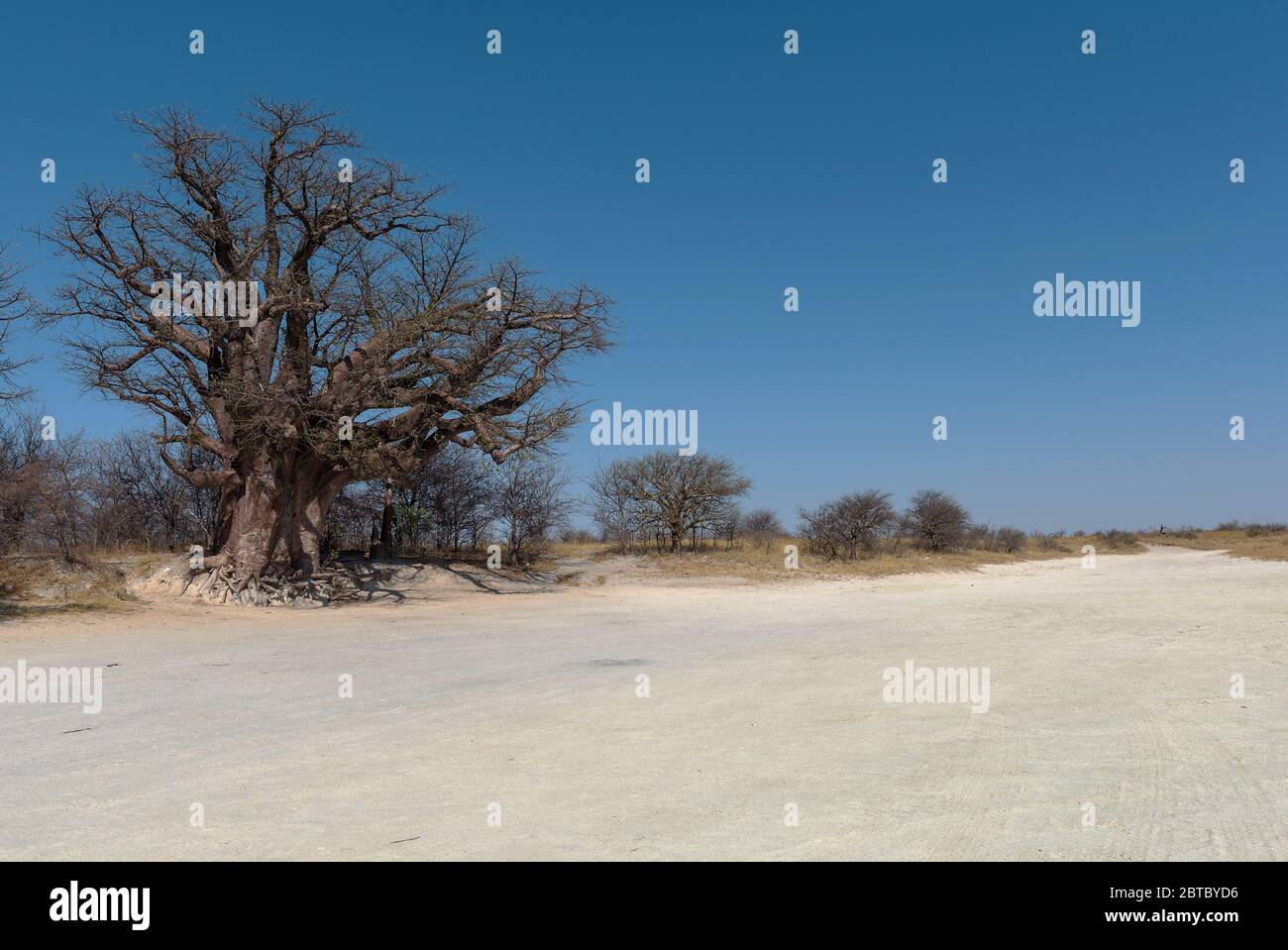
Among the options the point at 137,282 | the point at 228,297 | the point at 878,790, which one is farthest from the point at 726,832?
the point at 137,282

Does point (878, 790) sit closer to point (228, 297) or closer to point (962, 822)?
point (962, 822)

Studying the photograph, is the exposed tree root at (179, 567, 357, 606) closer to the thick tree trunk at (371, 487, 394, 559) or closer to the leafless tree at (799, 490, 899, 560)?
the thick tree trunk at (371, 487, 394, 559)

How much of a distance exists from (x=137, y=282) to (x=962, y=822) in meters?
22.4

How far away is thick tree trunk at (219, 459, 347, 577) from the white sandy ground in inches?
275

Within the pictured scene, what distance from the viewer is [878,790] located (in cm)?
547

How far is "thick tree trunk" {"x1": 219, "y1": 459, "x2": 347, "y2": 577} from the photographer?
21.1 meters

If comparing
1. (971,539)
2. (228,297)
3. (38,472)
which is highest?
(228,297)

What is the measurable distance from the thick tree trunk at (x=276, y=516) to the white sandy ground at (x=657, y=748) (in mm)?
6996

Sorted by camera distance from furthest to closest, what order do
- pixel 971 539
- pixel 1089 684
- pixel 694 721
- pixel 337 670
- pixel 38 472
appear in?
pixel 971 539
pixel 38 472
pixel 337 670
pixel 1089 684
pixel 694 721

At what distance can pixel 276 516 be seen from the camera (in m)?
21.9
